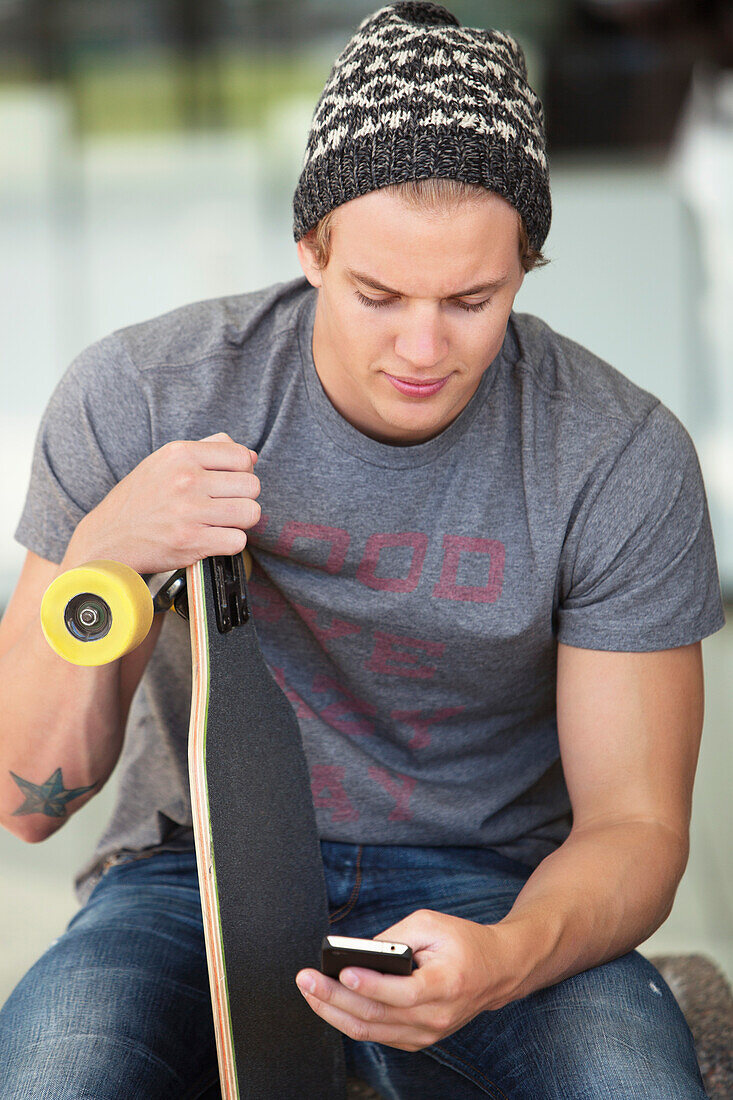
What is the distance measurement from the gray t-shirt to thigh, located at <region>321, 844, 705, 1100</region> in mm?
44

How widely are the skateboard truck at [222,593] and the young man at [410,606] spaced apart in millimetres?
28

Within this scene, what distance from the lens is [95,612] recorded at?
1003 mm

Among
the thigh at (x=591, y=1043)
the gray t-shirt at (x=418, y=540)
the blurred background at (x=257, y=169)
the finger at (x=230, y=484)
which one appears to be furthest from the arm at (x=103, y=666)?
the blurred background at (x=257, y=169)

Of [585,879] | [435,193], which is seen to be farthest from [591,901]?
[435,193]

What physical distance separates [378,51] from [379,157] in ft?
0.45

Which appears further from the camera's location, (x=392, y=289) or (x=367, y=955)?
(x=392, y=289)

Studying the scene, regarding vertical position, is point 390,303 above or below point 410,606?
above

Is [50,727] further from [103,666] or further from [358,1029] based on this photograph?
[358,1029]

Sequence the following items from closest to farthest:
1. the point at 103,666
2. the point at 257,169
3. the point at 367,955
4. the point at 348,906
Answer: the point at 367,955 < the point at 103,666 < the point at 348,906 < the point at 257,169

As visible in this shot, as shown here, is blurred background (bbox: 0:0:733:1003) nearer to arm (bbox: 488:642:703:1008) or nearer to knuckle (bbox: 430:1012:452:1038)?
arm (bbox: 488:642:703:1008)

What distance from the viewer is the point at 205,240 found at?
4.70 meters

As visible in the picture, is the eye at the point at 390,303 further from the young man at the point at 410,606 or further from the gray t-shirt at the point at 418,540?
the gray t-shirt at the point at 418,540

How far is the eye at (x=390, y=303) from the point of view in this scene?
1121 millimetres

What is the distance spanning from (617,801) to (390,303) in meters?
0.57
